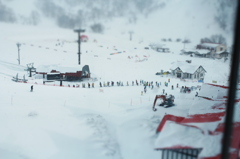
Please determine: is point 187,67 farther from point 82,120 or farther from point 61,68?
point 82,120

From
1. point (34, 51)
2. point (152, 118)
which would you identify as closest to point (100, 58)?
point (34, 51)

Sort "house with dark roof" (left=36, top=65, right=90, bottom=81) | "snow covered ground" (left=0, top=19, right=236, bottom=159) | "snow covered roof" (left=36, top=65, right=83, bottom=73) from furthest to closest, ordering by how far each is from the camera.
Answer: "snow covered roof" (left=36, top=65, right=83, bottom=73), "house with dark roof" (left=36, top=65, right=90, bottom=81), "snow covered ground" (left=0, top=19, right=236, bottom=159)

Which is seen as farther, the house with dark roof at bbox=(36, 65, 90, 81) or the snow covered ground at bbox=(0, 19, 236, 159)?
the house with dark roof at bbox=(36, 65, 90, 81)

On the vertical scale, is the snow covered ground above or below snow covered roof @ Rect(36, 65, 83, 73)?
below

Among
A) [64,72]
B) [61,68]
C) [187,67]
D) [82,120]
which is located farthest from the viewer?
[187,67]

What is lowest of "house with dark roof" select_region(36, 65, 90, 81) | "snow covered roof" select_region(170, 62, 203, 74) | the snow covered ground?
the snow covered ground

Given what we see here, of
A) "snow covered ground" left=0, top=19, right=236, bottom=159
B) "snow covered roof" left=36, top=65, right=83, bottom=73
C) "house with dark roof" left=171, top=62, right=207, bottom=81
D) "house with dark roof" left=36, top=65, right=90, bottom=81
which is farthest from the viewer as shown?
"house with dark roof" left=171, top=62, right=207, bottom=81

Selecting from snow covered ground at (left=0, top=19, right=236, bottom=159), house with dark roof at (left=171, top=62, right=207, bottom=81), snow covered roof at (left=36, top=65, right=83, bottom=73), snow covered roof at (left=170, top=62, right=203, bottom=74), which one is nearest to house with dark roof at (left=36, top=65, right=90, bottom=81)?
snow covered roof at (left=36, top=65, right=83, bottom=73)

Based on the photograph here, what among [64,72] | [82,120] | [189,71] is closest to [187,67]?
[189,71]

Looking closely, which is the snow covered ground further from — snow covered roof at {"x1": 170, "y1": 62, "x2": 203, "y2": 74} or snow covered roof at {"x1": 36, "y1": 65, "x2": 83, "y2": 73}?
snow covered roof at {"x1": 170, "y1": 62, "x2": 203, "y2": 74}

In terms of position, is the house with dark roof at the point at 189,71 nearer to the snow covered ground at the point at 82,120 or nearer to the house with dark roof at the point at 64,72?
the snow covered ground at the point at 82,120

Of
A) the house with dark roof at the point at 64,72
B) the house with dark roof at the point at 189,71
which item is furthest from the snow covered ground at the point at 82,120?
the house with dark roof at the point at 64,72

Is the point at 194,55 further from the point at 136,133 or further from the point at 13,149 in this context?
the point at 13,149
